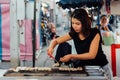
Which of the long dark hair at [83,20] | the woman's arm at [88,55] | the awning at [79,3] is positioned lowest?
the woman's arm at [88,55]

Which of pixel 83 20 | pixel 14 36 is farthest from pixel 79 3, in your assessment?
pixel 83 20

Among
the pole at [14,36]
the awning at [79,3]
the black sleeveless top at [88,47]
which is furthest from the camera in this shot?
→ the awning at [79,3]

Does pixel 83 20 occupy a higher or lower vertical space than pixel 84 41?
higher

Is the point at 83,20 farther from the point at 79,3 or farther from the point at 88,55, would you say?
the point at 79,3

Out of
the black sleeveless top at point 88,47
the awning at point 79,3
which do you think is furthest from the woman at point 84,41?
the awning at point 79,3

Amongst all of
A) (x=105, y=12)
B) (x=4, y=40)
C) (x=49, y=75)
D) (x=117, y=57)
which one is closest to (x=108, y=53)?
Result: (x=117, y=57)

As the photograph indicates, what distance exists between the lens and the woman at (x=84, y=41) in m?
3.63

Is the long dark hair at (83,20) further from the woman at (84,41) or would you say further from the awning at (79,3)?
the awning at (79,3)

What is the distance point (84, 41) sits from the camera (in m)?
3.83

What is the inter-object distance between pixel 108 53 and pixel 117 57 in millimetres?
202

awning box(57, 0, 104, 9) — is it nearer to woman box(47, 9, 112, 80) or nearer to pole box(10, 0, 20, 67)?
pole box(10, 0, 20, 67)

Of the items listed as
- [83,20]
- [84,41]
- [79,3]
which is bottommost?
[84,41]

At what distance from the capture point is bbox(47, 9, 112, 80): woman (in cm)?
363

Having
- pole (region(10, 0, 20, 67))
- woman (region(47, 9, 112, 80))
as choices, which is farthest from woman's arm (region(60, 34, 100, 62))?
pole (region(10, 0, 20, 67))
